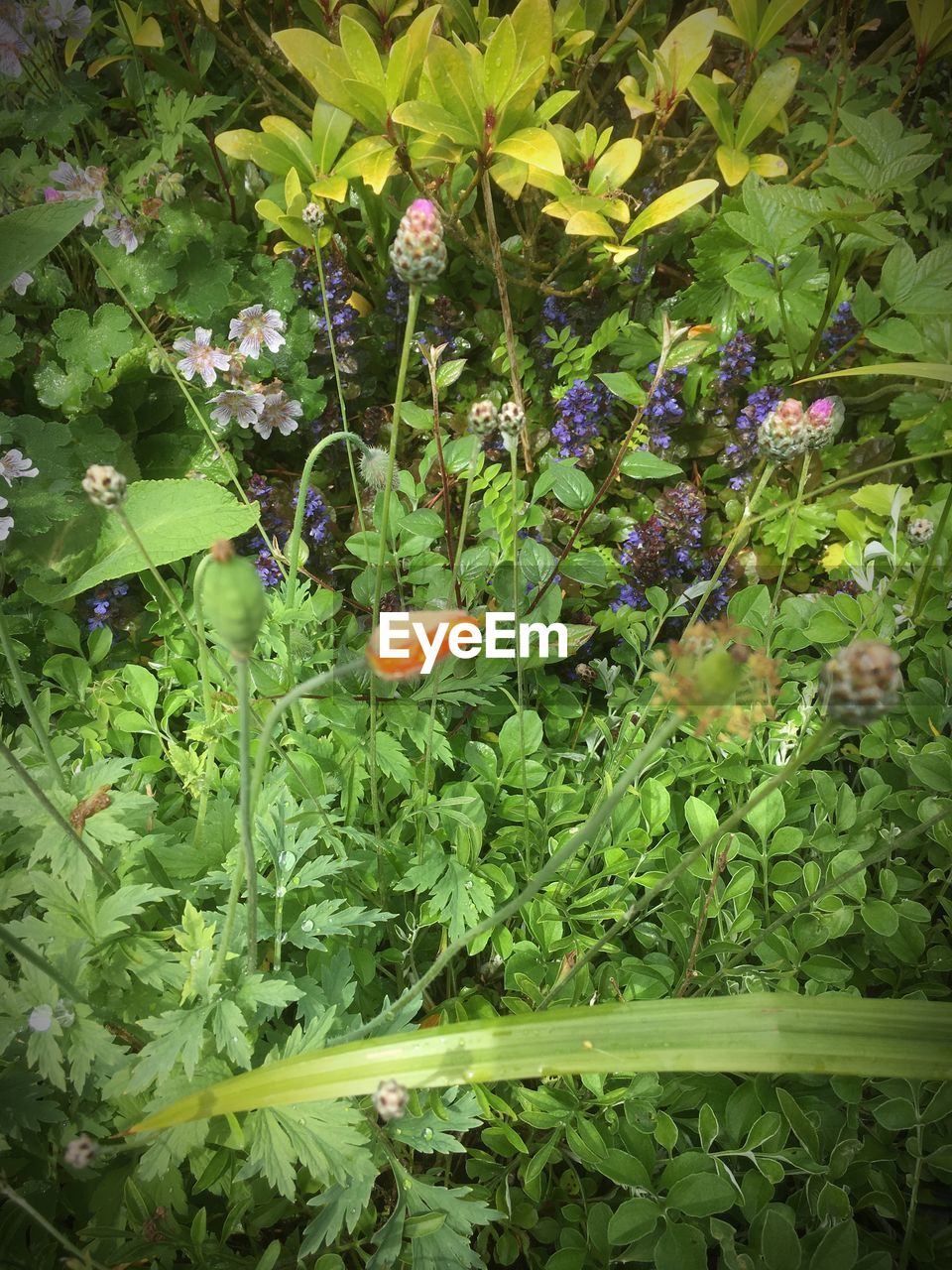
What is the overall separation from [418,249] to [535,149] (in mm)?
608

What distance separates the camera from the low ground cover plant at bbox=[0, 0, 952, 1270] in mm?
681

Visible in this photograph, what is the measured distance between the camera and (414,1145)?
29.7 inches

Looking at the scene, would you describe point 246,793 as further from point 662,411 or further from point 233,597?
point 662,411

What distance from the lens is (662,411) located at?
132 centimetres

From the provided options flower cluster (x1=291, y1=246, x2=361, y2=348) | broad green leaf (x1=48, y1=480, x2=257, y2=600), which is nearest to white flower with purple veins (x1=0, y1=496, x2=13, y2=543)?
broad green leaf (x1=48, y1=480, x2=257, y2=600)

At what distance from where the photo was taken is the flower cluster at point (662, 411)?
1320 mm

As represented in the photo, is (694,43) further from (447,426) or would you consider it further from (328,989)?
(328,989)

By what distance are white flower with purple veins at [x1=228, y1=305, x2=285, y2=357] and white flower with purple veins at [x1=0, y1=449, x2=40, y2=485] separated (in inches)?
14.1

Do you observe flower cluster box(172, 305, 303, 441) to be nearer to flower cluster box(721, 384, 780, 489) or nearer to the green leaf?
the green leaf

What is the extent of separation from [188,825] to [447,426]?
0.81m

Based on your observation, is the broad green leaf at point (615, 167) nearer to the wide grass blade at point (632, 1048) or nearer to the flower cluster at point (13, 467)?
the flower cluster at point (13, 467)

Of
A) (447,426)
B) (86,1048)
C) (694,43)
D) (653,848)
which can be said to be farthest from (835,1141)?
(694,43)

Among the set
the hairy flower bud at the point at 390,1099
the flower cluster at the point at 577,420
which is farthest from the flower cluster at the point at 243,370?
the hairy flower bud at the point at 390,1099

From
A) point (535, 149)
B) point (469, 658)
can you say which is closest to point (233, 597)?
point (469, 658)
